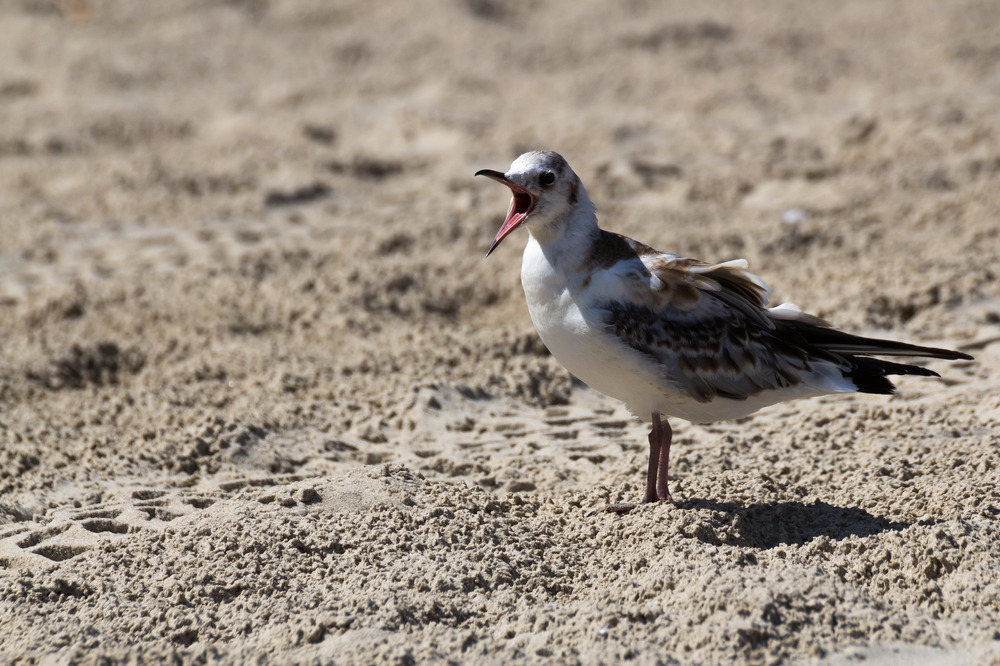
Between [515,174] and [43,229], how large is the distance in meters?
4.77

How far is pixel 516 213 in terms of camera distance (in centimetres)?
378

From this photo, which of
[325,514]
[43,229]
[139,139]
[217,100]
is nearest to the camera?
[325,514]

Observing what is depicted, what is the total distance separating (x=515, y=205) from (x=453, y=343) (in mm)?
1794

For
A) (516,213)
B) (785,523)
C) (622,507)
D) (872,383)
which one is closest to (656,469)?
(622,507)

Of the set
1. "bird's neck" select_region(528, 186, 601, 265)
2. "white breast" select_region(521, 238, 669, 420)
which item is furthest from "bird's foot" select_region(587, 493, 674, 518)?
"bird's neck" select_region(528, 186, 601, 265)

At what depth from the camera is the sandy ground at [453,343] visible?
3.08m

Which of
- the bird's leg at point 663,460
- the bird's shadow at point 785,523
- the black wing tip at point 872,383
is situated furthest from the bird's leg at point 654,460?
the black wing tip at point 872,383

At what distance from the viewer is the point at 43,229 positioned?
714cm

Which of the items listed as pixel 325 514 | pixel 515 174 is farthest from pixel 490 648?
pixel 515 174

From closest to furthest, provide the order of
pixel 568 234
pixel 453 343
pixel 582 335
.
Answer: pixel 582 335
pixel 568 234
pixel 453 343

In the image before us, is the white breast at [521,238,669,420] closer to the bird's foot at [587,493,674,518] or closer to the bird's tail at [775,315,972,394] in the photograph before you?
the bird's foot at [587,493,674,518]

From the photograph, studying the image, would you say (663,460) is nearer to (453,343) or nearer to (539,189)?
(539,189)

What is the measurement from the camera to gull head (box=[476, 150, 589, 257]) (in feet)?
12.0

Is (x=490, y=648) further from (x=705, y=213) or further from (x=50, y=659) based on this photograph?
(x=705, y=213)
